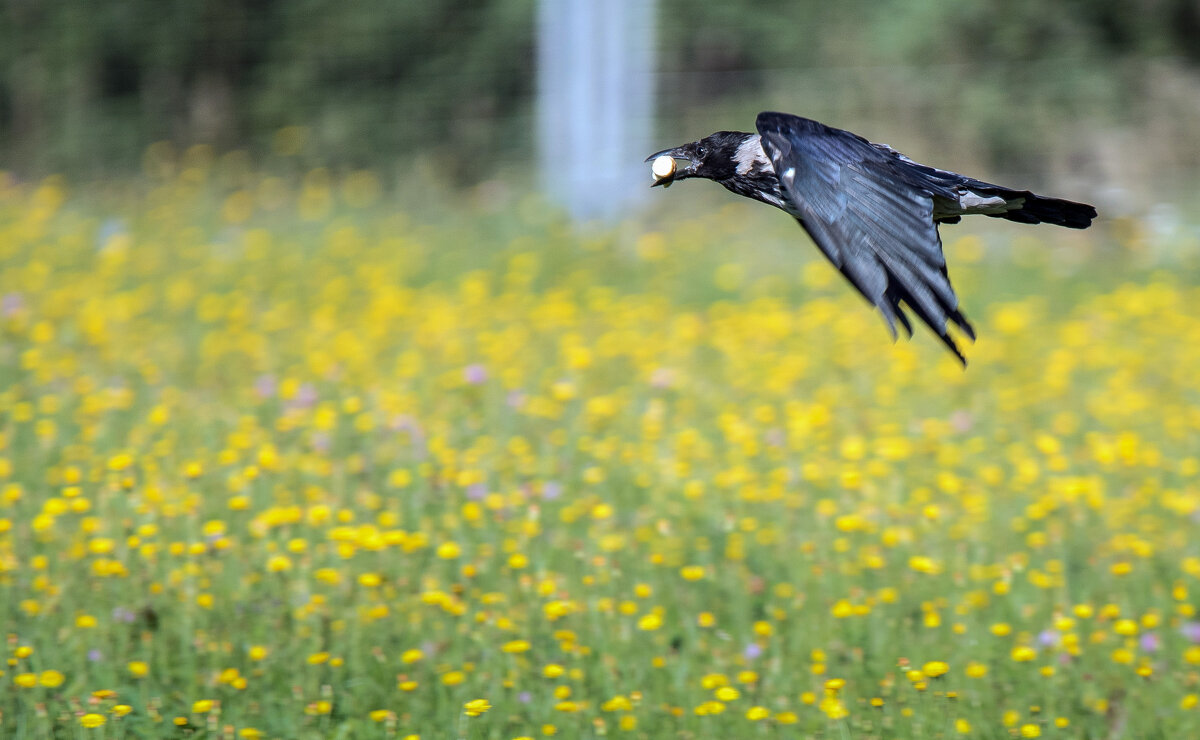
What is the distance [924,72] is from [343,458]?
548 cm

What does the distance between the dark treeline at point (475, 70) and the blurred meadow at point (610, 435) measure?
0.04m

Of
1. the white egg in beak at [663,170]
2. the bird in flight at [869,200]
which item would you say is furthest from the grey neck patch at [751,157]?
the white egg in beak at [663,170]

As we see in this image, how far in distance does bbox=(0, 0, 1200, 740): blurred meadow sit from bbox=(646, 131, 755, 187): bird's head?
2.93 feet

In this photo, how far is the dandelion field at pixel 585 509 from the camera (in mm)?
2395

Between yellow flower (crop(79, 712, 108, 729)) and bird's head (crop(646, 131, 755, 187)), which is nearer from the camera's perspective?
yellow flower (crop(79, 712, 108, 729))

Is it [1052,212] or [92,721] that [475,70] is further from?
[92,721]

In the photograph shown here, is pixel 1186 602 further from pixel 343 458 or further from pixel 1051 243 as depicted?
pixel 1051 243

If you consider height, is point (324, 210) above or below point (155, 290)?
above

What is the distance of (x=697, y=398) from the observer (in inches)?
175

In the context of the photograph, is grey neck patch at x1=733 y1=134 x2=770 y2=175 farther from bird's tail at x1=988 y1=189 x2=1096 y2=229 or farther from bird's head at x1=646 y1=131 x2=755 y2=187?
bird's tail at x1=988 y1=189 x2=1096 y2=229

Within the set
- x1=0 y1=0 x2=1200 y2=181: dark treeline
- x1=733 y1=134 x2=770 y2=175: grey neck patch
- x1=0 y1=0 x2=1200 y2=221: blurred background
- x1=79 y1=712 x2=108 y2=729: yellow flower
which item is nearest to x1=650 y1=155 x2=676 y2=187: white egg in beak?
x1=733 y1=134 x2=770 y2=175: grey neck patch

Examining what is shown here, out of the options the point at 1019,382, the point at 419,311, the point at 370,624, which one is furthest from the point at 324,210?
the point at 370,624

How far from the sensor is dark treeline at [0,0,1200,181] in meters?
7.93

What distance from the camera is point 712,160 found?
2.25 meters
